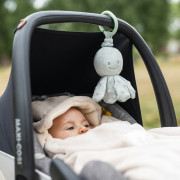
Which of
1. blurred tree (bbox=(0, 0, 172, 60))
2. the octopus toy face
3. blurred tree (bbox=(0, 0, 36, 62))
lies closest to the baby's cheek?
the octopus toy face

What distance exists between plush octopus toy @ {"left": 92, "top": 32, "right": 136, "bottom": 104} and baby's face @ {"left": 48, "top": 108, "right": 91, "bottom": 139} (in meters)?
0.14

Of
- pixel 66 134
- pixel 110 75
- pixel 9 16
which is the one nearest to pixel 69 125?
pixel 66 134

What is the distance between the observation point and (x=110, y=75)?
1.63 metres

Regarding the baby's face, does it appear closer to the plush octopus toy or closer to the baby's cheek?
the baby's cheek

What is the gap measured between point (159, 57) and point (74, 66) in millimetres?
22698

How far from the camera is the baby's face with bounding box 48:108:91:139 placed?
158 cm

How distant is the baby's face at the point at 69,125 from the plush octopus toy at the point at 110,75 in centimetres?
14

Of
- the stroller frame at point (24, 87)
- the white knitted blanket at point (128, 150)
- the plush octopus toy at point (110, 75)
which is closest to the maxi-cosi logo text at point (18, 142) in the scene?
the stroller frame at point (24, 87)

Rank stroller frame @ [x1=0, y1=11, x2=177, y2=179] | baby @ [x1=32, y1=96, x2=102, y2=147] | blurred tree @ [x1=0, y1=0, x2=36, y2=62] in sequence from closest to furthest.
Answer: stroller frame @ [x1=0, y1=11, x2=177, y2=179] < baby @ [x1=32, y1=96, x2=102, y2=147] < blurred tree @ [x1=0, y1=0, x2=36, y2=62]

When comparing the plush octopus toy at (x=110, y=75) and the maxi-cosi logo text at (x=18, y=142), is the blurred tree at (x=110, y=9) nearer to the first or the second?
the plush octopus toy at (x=110, y=75)

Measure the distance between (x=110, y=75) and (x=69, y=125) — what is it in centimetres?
33

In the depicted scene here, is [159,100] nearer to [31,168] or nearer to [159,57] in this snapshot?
[31,168]

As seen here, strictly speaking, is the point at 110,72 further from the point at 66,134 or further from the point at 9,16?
the point at 9,16

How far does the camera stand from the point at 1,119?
1547 millimetres
